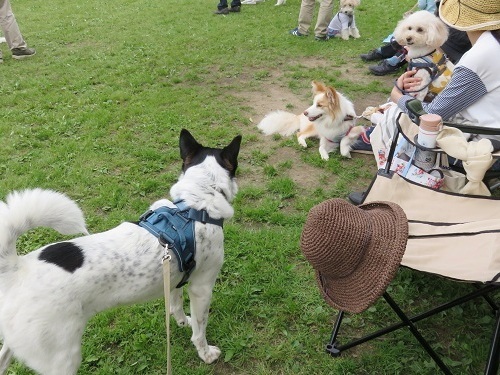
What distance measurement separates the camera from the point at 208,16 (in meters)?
10.2

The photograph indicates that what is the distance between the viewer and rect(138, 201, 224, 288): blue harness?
207 centimetres

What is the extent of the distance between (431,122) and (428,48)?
2325 mm

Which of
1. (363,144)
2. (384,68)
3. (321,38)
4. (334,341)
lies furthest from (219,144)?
(321,38)

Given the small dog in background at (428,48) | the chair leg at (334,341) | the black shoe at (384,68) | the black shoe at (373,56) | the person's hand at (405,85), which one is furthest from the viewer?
the black shoe at (373,56)

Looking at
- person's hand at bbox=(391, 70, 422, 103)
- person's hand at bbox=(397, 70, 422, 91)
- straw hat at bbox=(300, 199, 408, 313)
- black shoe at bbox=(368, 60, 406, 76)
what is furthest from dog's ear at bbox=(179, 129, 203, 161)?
black shoe at bbox=(368, 60, 406, 76)

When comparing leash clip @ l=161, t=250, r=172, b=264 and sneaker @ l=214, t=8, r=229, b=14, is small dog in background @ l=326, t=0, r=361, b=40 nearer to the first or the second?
sneaker @ l=214, t=8, r=229, b=14

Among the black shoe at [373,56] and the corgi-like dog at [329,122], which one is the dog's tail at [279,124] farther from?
the black shoe at [373,56]

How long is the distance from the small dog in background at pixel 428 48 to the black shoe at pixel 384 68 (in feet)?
6.55

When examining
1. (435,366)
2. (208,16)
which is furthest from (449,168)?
(208,16)

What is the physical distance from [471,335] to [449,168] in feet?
3.53

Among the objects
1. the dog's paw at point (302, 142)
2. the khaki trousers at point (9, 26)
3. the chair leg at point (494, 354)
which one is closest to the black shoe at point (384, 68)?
the dog's paw at point (302, 142)

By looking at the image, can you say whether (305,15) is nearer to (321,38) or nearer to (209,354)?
(321,38)

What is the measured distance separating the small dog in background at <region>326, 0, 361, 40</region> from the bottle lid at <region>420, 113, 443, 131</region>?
6408mm

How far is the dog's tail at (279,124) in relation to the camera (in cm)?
484
